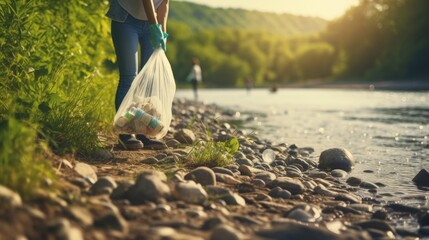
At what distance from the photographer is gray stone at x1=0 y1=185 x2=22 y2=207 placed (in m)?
2.47

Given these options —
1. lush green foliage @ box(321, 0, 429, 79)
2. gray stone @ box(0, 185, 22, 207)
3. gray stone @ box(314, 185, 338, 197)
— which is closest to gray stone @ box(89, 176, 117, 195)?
gray stone @ box(0, 185, 22, 207)

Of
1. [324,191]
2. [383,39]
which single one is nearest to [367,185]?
[324,191]

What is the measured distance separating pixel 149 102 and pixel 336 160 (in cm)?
239

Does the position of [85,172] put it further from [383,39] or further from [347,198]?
[383,39]

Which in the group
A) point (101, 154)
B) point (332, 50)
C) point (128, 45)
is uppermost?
point (332, 50)

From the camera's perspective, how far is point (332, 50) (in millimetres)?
82625

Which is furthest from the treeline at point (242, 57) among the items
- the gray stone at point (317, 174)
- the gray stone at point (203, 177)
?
the gray stone at point (203, 177)

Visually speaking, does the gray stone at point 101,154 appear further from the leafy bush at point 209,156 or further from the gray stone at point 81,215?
the gray stone at point 81,215

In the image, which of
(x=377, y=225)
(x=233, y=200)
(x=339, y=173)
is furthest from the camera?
(x=339, y=173)

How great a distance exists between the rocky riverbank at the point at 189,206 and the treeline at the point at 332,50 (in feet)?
152

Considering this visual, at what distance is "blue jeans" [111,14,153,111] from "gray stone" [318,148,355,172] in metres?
2.36

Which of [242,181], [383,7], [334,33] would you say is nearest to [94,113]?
[242,181]

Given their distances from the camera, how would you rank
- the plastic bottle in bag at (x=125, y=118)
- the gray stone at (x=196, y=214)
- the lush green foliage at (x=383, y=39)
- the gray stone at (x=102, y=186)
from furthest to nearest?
the lush green foliage at (x=383, y=39) < the plastic bottle in bag at (x=125, y=118) < the gray stone at (x=102, y=186) < the gray stone at (x=196, y=214)

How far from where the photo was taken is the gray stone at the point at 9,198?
2.47 m
